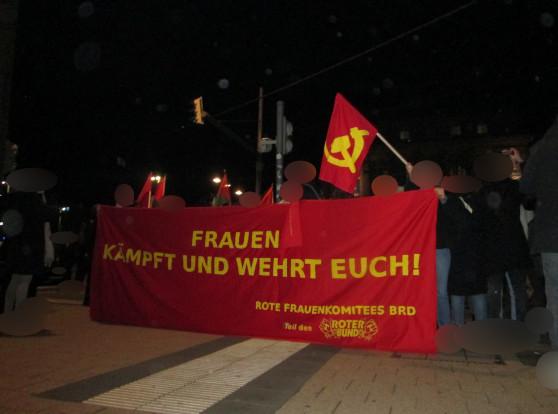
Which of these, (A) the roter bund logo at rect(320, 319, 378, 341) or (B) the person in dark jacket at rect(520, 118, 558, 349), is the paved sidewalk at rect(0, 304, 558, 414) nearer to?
(A) the roter bund logo at rect(320, 319, 378, 341)

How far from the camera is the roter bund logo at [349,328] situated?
5.02 metres

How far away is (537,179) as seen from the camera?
2.96 m

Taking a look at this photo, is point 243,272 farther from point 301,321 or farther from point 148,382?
point 148,382

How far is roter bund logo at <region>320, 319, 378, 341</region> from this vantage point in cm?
502

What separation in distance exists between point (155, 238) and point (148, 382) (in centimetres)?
278

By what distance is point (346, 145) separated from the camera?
20.8 feet

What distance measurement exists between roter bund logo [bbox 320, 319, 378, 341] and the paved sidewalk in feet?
0.58

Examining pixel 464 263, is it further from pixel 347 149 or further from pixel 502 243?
pixel 347 149

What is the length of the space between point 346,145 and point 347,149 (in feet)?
0.18

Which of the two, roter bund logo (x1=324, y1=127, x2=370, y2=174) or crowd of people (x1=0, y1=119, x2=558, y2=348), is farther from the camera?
roter bund logo (x1=324, y1=127, x2=370, y2=174)

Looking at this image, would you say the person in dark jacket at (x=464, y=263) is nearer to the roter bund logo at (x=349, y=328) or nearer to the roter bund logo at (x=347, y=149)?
the roter bund logo at (x=349, y=328)

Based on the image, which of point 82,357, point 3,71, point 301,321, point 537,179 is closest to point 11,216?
point 82,357

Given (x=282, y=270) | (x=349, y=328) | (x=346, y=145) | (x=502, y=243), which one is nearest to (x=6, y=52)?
(x=282, y=270)

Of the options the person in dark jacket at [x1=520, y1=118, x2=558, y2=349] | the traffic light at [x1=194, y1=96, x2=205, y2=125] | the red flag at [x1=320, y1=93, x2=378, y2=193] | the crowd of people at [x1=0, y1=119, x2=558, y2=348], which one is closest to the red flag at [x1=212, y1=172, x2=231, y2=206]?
the traffic light at [x1=194, y1=96, x2=205, y2=125]
